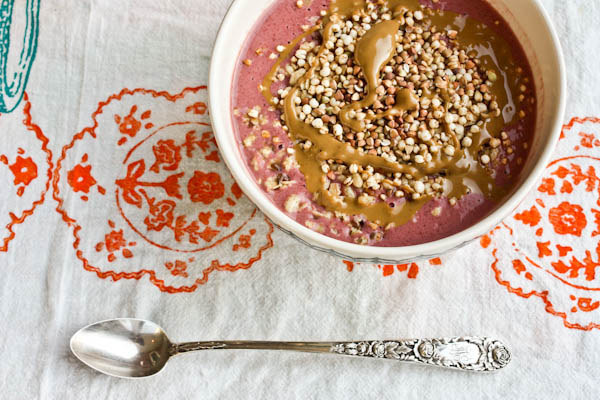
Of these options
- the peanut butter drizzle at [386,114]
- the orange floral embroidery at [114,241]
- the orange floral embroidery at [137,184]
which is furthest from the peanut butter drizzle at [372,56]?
the orange floral embroidery at [114,241]

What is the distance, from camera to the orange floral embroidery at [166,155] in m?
1.25

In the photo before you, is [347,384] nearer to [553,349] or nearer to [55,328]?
[553,349]

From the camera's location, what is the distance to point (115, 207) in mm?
1233

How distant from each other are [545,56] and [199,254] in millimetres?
798

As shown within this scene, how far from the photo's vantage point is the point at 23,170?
1.27 m

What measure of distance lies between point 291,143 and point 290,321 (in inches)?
14.7

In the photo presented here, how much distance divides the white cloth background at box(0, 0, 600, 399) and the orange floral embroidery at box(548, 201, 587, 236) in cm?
3

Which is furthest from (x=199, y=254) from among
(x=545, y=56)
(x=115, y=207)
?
(x=545, y=56)

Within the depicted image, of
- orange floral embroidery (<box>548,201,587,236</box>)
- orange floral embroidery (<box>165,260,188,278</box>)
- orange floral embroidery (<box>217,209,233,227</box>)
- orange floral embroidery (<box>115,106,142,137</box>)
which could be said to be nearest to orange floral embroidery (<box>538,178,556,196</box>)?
orange floral embroidery (<box>548,201,587,236</box>)

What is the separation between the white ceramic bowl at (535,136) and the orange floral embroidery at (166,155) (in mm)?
224

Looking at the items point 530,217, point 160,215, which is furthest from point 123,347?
point 530,217

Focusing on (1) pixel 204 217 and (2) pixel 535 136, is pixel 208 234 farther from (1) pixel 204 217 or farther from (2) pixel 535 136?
(2) pixel 535 136

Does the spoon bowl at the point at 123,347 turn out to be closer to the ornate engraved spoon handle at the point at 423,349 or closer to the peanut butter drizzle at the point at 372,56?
the ornate engraved spoon handle at the point at 423,349

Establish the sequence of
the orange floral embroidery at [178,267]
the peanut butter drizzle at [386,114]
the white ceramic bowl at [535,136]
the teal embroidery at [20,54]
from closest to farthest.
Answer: the white ceramic bowl at [535,136] → the peanut butter drizzle at [386,114] → the orange floral embroidery at [178,267] → the teal embroidery at [20,54]
